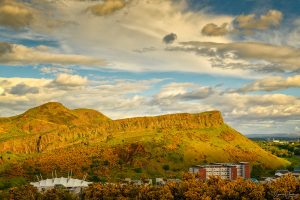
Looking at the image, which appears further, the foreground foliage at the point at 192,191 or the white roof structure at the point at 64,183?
the white roof structure at the point at 64,183

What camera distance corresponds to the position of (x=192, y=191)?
335 feet

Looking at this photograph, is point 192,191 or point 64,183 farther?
point 64,183

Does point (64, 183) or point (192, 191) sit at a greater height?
point (192, 191)

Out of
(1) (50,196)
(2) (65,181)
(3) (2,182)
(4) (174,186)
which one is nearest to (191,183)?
(4) (174,186)

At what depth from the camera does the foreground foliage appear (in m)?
99.9

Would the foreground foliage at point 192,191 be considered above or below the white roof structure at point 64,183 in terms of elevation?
above

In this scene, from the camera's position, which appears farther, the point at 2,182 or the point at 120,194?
the point at 2,182

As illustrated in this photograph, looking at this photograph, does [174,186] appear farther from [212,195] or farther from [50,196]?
[50,196]

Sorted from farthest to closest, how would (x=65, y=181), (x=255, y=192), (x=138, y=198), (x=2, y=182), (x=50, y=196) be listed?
(x=2, y=182) < (x=65, y=181) < (x=50, y=196) < (x=138, y=198) < (x=255, y=192)

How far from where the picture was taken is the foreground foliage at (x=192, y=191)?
3932 inches

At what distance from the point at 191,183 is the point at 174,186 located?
4.36 m

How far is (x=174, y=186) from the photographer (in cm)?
10944

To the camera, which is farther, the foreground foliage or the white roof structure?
the white roof structure

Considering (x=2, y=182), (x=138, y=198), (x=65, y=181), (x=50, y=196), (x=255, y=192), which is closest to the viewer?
(x=255, y=192)
